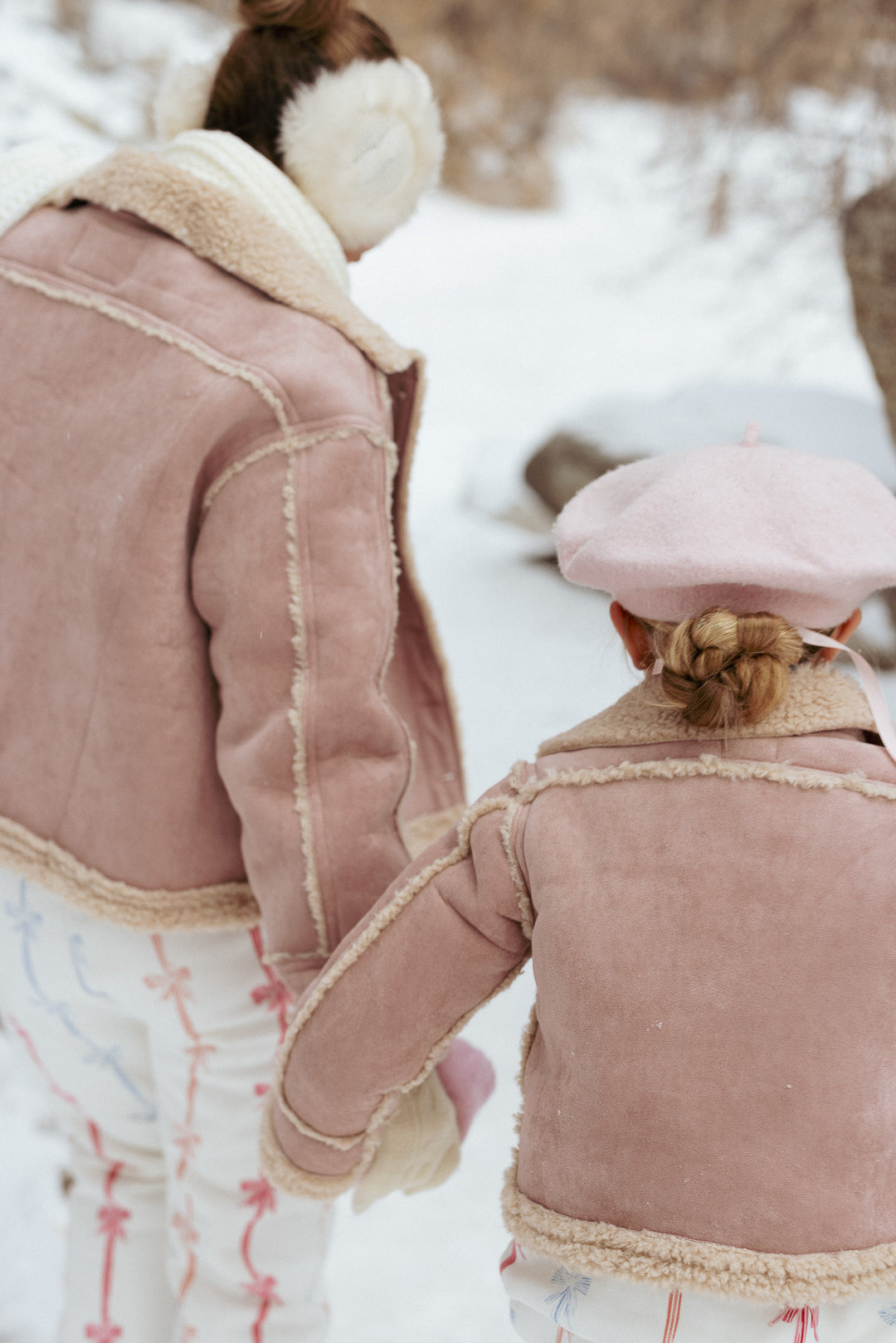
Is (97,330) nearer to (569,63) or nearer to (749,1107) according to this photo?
(749,1107)

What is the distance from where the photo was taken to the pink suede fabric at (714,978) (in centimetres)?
75

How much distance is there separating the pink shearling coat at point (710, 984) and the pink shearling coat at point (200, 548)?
0.57 feet

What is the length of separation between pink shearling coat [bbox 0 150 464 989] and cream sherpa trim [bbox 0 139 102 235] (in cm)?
2

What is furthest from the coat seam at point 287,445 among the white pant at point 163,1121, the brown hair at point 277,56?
the white pant at point 163,1121

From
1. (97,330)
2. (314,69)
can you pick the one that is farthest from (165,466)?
(314,69)

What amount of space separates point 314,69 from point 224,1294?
1139mm

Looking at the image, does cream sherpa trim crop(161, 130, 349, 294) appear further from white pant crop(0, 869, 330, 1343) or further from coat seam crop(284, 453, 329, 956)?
white pant crop(0, 869, 330, 1343)

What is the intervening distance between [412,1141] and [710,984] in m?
0.39

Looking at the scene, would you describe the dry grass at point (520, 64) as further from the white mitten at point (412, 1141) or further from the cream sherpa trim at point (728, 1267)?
the cream sherpa trim at point (728, 1267)

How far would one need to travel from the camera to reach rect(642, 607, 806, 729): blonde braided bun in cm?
76

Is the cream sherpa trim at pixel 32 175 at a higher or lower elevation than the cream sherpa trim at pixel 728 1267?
higher

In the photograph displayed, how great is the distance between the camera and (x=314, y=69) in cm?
101

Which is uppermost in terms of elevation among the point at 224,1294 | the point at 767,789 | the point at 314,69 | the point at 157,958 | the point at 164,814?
the point at 314,69

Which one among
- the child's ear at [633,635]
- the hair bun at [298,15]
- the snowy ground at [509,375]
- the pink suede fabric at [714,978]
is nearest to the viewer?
the pink suede fabric at [714,978]
